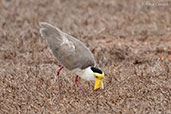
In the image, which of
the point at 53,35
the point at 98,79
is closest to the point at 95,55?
the point at 53,35

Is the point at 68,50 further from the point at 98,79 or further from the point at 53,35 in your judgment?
the point at 98,79

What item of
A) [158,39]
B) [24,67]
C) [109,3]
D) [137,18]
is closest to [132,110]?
[24,67]

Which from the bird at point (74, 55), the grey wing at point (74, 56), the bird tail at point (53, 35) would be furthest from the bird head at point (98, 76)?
the bird tail at point (53, 35)

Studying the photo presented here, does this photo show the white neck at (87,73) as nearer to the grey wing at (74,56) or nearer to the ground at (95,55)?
the grey wing at (74,56)

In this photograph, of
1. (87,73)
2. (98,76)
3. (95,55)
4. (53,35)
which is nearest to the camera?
(98,76)

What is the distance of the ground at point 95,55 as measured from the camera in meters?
5.25

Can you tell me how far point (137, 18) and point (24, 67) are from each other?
4.07 m

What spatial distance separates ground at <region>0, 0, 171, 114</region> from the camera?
17.2 feet

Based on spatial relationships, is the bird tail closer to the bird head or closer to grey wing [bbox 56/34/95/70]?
grey wing [bbox 56/34/95/70]

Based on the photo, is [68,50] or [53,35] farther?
[53,35]

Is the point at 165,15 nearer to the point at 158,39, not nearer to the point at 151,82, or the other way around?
the point at 158,39

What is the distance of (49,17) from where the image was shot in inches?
400

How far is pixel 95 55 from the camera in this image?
24.9 ft

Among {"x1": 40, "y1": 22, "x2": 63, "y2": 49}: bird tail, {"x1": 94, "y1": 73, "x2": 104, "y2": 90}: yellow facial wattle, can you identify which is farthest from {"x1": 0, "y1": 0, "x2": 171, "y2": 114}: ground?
{"x1": 40, "y1": 22, "x2": 63, "y2": 49}: bird tail
